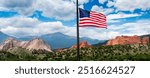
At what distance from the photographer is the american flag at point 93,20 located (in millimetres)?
37156

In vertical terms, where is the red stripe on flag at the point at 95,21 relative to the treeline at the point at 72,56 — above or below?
above

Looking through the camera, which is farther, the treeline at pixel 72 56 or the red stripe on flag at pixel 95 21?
the treeline at pixel 72 56

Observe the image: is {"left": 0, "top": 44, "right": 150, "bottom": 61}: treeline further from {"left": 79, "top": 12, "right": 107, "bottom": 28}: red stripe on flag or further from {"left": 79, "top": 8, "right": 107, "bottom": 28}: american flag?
{"left": 79, "top": 12, "right": 107, "bottom": 28}: red stripe on flag

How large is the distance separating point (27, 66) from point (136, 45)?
87594 millimetres

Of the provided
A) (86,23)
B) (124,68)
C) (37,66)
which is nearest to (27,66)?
(37,66)

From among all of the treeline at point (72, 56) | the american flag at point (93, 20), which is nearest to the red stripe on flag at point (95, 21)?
the american flag at point (93, 20)

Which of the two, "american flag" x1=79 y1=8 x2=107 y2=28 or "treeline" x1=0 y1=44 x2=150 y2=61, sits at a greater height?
"american flag" x1=79 y1=8 x2=107 y2=28

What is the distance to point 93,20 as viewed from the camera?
3722 centimetres

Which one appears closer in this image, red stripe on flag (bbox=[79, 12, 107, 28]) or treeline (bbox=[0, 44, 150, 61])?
red stripe on flag (bbox=[79, 12, 107, 28])

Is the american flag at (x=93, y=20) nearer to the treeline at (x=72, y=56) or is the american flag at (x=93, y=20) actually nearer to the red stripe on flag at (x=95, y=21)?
the red stripe on flag at (x=95, y=21)

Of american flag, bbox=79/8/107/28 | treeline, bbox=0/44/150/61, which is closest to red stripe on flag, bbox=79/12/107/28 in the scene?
american flag, bbox=79/8/107/28

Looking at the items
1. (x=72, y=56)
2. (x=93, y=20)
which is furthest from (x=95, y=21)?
(x=72, y=56)

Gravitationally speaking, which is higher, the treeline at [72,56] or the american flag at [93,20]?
the american flag at [93,20]

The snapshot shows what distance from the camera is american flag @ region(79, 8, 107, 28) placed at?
37.2m
